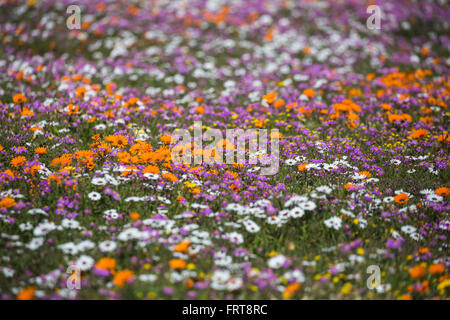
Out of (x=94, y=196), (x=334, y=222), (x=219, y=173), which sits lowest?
(x=219, y=173)

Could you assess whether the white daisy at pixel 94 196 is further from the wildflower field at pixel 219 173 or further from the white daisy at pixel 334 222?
the white daisy at pixel 334 222

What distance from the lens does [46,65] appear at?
1041cm

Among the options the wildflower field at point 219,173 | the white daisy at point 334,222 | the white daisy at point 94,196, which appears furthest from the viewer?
the white daisy at point 94,196

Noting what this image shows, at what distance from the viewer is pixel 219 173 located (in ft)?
19.4

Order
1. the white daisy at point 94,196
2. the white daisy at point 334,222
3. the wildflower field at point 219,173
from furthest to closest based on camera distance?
1. the white daisy at point 94,196
2. the white daisy at point 334,222
3. the wildflower field at point 219,173

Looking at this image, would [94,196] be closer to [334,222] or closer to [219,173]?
[219,173]

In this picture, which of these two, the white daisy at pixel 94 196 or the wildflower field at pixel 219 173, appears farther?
the white daisy at pixel 94 196

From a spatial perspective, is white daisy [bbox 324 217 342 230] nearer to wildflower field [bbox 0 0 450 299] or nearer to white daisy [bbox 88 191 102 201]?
wildflower field [bbox 0 0 450 299]

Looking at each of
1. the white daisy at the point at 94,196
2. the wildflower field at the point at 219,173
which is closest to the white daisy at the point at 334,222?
the wildflower field at the point at 219,173

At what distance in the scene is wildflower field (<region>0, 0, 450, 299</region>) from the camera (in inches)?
153

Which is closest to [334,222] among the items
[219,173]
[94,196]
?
[219,173]

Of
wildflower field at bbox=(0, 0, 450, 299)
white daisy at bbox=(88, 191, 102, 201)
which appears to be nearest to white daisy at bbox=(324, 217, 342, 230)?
wildflower field at bbox=(0, 0, 450, 299)

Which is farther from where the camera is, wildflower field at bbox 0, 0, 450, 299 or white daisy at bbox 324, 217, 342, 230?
white daisy at bbox 324, 217, 342, 230

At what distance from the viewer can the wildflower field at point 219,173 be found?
153 inches
